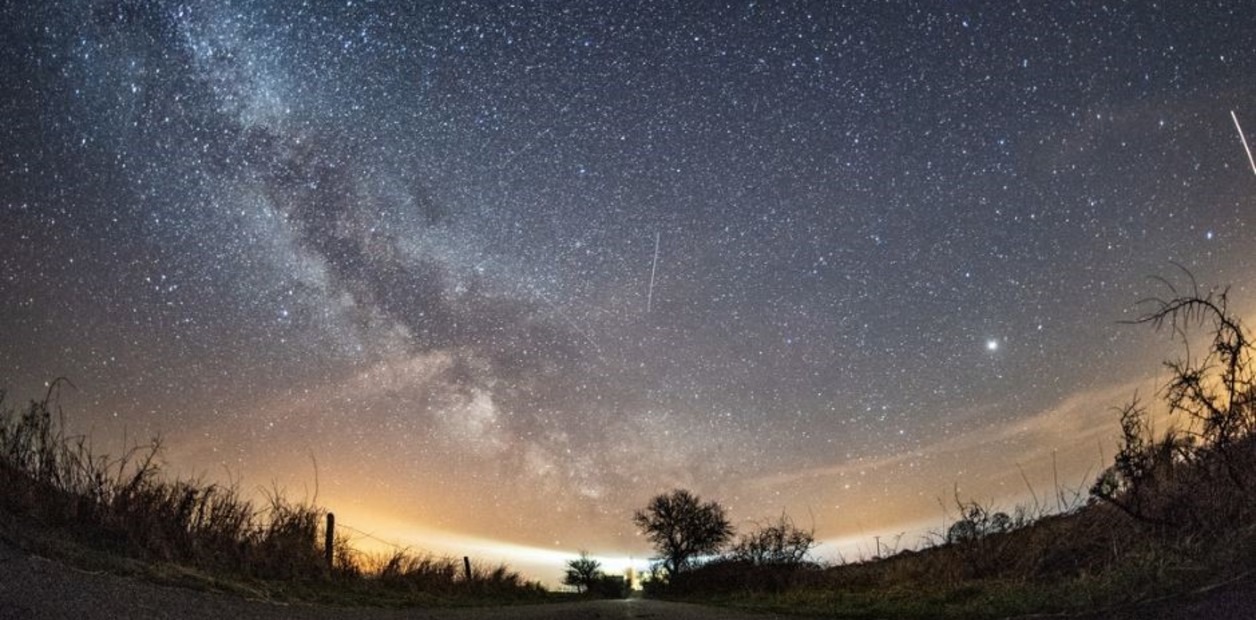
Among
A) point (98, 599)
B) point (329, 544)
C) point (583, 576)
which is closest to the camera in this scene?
point (98, 599)

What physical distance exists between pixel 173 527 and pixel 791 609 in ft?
30.0

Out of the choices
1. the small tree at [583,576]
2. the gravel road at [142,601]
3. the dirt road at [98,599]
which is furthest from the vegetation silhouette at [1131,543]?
the small tree at [583,576]

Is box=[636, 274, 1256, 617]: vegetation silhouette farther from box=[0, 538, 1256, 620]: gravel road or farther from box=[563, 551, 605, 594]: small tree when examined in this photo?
box=[563, 551, 605, 594]: small tree

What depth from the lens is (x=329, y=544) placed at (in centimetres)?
1196

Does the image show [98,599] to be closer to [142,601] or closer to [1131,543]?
[142,601]

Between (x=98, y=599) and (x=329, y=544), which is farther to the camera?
(x=329, y=544)

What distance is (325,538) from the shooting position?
12.0 metres

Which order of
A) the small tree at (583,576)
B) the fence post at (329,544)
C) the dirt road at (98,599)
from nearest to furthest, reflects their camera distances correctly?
the dirt road at (98,599), the fence post at (329,544), the small tree at (583,576)

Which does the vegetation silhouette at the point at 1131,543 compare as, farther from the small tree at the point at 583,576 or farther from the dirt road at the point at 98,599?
the small tree at the point at 583,576

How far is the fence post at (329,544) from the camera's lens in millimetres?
11688

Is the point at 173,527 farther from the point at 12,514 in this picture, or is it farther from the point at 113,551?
the point at 12,514

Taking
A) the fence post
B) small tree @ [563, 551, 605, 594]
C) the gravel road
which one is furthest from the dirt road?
small tree @ [563, 551, 605, 594]

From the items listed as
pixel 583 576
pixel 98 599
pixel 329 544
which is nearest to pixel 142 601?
pixel 98 599

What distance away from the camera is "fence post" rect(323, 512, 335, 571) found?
460 inches
